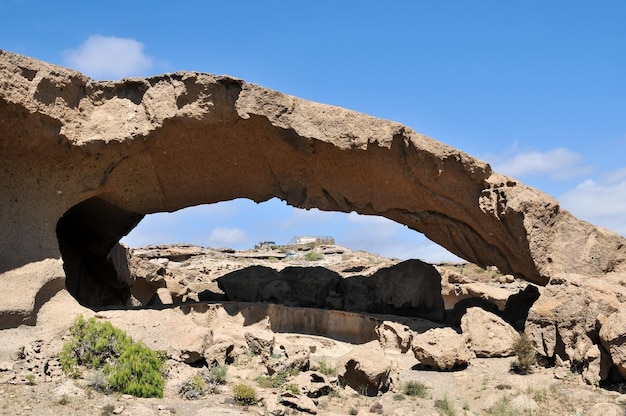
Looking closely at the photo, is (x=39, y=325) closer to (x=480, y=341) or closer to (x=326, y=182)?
(x=326, y=182)

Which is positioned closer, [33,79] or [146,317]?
[33,79]

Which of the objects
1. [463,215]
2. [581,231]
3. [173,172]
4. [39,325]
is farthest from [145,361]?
[581,231]

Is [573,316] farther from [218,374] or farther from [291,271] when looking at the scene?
[291,271]

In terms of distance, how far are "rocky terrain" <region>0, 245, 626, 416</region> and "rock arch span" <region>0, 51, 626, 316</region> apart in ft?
4.85

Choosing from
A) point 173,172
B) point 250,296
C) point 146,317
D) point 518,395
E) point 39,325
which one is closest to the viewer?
point 518,395

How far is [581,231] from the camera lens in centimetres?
1388

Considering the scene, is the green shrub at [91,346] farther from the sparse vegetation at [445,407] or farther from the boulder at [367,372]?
the sparse vegetation at [445,407]

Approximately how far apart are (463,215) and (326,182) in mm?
2853

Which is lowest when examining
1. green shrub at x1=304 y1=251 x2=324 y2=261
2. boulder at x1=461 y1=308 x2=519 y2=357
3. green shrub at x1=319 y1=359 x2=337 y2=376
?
green shrub at x1=319 y1=359 x2=337 y2=376

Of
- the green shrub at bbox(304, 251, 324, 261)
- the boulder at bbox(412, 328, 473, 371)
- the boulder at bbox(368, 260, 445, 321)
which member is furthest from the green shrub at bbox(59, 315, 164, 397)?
the green shrub at bbox(304, 251, 324, 261)

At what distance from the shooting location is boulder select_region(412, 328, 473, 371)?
39.9 feet

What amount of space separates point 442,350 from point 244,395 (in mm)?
3790

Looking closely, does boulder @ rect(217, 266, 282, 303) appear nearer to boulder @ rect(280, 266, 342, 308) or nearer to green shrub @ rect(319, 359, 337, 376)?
boulder @ rect(280, 266, 342, 308)

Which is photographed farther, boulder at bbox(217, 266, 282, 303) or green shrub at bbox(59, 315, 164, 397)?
boulder at bbox(217, 266, 282, 303)
